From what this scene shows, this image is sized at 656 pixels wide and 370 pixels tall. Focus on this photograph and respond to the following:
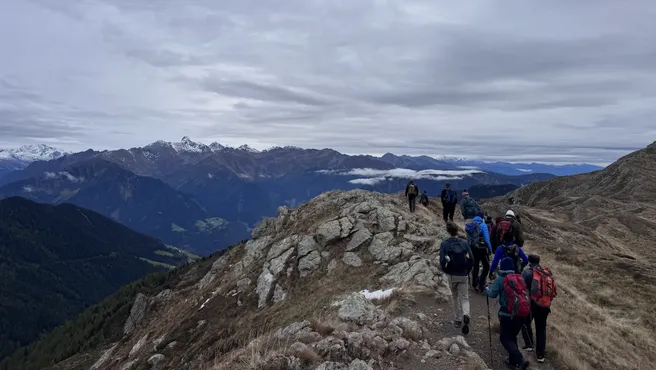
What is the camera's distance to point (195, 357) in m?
25.2

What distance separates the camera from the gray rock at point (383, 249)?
A: 93.9ft

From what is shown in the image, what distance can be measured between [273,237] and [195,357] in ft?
77.2

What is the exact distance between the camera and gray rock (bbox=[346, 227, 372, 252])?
32.2m

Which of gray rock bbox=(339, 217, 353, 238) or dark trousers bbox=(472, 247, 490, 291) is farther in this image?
gray rock bbox=(339, 217, 353, 238)

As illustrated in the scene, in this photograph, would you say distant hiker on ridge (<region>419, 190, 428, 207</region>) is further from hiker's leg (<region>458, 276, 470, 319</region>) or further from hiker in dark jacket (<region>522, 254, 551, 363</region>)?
hiker in dark jacket (<region>522, 254, 551, 363</region>)

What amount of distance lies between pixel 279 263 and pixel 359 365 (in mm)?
25074

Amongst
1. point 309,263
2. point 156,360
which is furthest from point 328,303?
point 156,360

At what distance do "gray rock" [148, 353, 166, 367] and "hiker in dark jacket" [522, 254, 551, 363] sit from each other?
26.0 metres

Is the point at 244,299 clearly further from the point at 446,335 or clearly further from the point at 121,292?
the point at 121,292

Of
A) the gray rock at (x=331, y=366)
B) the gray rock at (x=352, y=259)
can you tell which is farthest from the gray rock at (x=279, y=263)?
the gray rock at (x=331, y=366)

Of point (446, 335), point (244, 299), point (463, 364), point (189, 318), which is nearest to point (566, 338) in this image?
point (446, 335)

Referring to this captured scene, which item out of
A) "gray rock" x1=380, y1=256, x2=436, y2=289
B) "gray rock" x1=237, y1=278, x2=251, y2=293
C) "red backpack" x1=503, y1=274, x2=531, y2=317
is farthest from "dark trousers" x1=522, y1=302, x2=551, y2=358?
"gray rock" x1=237, y1=278, x2=251, y2=293

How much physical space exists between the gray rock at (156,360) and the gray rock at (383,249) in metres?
17.8

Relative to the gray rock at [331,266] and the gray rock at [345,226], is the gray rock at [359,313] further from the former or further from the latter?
the gray rock at [345,226]
